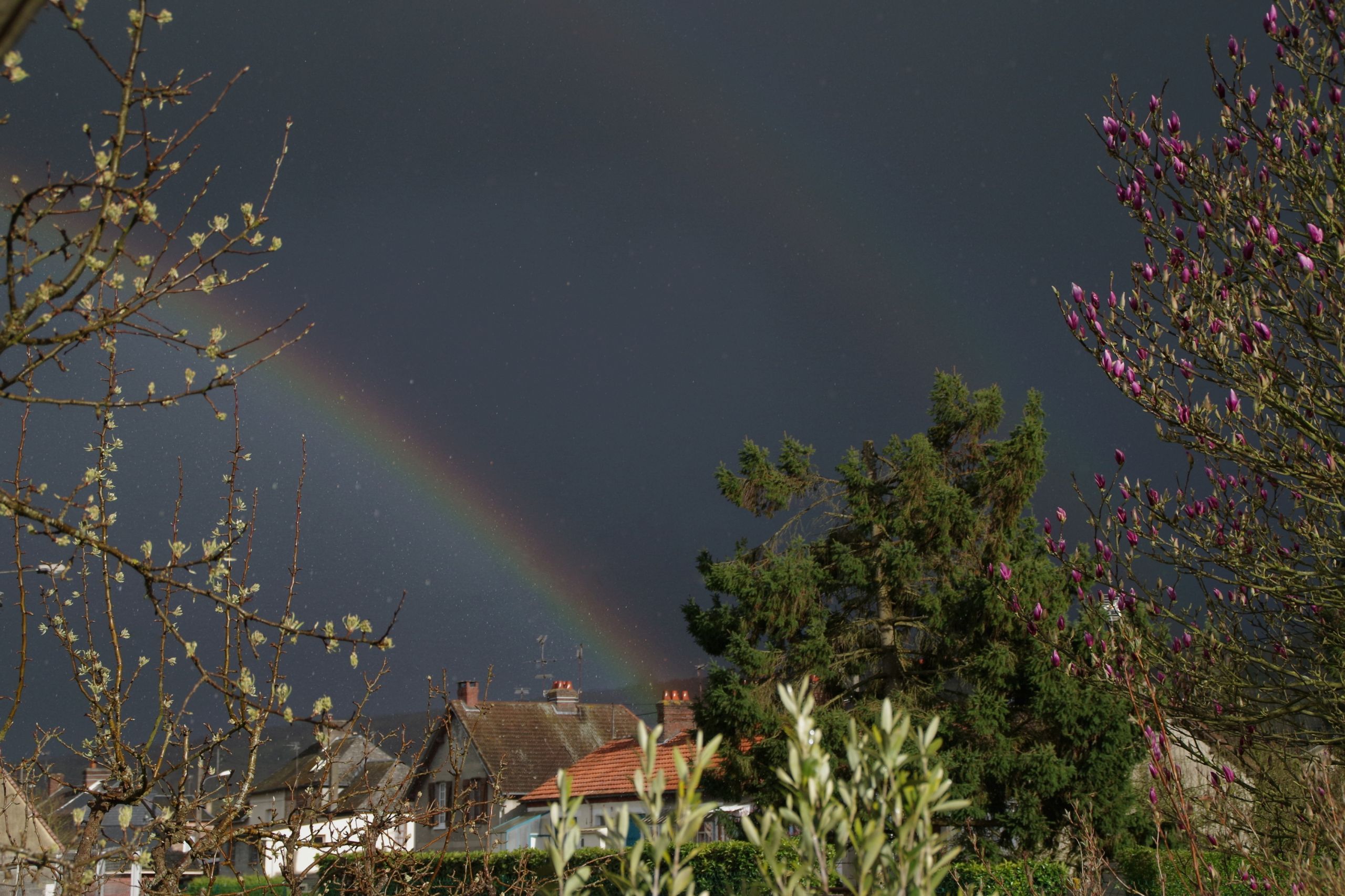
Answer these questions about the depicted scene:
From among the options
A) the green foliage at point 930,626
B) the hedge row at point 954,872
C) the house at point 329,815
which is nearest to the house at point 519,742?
the hedge row at point 954,872

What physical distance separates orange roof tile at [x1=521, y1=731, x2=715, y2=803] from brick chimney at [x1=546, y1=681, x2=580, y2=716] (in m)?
4.33

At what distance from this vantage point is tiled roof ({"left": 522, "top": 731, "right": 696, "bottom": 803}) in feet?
96.9

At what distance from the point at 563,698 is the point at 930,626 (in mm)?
24683

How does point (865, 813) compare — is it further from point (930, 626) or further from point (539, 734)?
point (539, 734)

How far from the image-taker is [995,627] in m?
19.0

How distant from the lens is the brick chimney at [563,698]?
41656 mm

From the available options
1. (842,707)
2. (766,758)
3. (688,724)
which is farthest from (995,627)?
(688,724)

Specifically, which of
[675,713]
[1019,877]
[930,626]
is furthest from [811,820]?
[675,713]

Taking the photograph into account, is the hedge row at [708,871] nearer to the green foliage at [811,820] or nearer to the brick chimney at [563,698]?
the green foliage at [811,820]

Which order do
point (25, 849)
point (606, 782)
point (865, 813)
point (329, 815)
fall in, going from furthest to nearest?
point (606, 782), point (329, 815), point (25, 849), point (865, 813)

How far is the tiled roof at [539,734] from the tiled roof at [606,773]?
1560mm

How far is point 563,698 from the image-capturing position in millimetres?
41875

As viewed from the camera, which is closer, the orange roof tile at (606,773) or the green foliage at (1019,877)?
the green foliage at (1019,877)

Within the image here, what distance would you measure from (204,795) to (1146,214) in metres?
5.58
